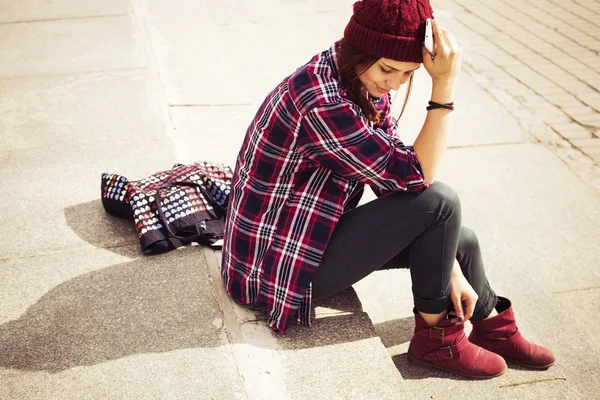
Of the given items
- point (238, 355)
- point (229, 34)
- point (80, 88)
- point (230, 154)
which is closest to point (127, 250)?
point (238, 355)

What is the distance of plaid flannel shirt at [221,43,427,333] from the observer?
2.17 m

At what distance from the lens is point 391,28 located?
6.95 feet

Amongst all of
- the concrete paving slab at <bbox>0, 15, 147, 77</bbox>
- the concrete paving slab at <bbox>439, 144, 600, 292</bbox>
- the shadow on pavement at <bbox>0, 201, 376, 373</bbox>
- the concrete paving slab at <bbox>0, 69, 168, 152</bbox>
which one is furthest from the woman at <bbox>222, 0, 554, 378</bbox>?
the concrete paving slab at <bbox>0, 15, 147, 77</bbox>

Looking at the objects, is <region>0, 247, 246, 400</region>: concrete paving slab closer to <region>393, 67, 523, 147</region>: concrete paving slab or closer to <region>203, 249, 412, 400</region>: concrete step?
<region>203, 249, 412, 400</region>: concrete step

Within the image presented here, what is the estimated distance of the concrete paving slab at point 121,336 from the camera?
2166mm

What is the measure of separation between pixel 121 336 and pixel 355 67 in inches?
48.7

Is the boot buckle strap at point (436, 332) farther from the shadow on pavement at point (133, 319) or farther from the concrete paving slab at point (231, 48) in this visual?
the concrete paving slab at point (231, 48)

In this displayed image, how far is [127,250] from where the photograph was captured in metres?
2.83

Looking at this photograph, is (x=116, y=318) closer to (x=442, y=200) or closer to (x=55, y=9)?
(x=442, y=200)

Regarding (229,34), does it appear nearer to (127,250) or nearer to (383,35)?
(127,250)

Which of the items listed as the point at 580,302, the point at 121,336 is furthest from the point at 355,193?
the point at 580,302

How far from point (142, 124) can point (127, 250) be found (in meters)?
1.36

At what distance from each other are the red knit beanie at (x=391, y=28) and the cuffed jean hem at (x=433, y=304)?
0.86 meters

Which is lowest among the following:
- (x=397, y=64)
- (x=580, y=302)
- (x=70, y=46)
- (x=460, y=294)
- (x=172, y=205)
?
(x=580, y=302)
